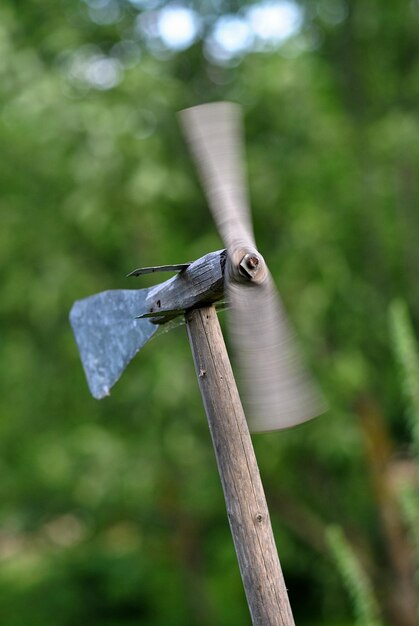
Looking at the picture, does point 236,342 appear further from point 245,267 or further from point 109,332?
point 109,332

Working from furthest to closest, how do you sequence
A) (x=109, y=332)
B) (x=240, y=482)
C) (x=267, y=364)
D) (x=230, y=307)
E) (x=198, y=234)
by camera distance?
(x=198, y=234) < (x=109, y=332) < (x=240, y=482) < (x=230, y=307) < (x=267, y=364)

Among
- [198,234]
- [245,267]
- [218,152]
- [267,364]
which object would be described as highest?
[218,152]

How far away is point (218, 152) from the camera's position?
9.47 feet

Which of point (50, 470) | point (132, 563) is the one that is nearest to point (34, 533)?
point (132, 563)

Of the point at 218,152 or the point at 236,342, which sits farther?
the point at 218,152

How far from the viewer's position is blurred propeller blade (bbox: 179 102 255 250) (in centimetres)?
284

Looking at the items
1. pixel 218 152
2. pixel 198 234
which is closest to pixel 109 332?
pixel 218 152

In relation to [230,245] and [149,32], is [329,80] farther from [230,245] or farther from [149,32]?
[230,245]

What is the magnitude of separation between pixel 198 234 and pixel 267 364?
245 inches

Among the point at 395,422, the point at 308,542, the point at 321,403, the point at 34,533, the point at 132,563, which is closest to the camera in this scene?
the point at 321,403

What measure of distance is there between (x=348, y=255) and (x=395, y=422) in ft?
6.16

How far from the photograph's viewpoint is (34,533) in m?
11.3

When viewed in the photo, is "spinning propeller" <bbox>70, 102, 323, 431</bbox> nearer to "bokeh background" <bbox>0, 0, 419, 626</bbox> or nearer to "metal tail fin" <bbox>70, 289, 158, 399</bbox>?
"metal tail fin" <bbox>70, 289, 158, 399</bbox>

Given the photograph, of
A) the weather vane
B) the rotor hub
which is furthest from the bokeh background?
the rotor hub
